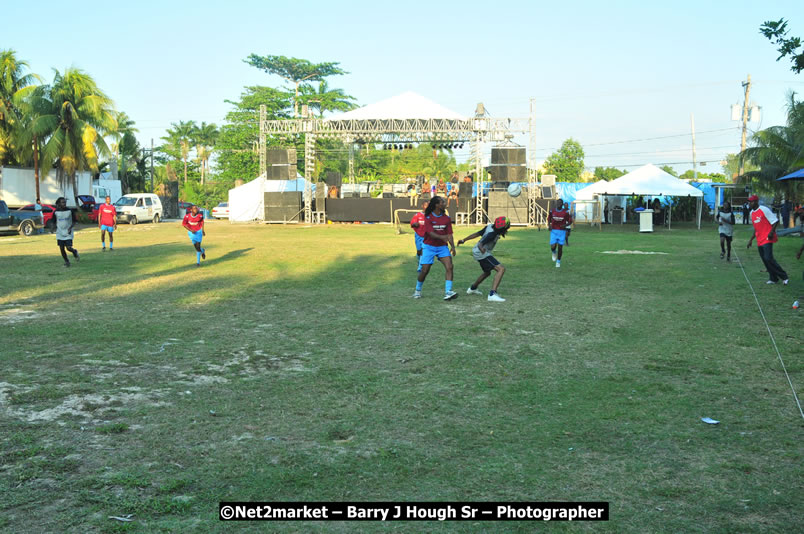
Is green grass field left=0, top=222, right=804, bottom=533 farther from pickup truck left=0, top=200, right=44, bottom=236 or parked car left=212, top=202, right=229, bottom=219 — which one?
parked car left=212, top=202, right=229, bottom=219

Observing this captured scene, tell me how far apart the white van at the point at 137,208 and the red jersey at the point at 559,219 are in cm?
3024

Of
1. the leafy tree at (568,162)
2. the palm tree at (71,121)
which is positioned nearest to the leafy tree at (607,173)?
the leafy tree at (568,162)

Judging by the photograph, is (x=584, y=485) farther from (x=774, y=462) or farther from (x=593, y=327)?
(x=593, y=327)

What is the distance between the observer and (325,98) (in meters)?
60.5

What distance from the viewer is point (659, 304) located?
11.1 meters

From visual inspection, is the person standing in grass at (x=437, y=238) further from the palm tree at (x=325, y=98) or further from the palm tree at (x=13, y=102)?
the palm tree at (x=325, y=98)

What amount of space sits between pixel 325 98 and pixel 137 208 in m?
24.8

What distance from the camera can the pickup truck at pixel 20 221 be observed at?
28.2 meters

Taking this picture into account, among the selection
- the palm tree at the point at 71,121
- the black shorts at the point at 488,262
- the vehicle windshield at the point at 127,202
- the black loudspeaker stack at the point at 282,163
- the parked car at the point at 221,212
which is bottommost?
the black shorts at the point at 488,262

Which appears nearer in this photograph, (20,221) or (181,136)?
(20,221)

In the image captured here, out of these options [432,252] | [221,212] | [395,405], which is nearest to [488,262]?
[432,252]

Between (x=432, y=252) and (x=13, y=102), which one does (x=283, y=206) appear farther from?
(x=432, y=252)

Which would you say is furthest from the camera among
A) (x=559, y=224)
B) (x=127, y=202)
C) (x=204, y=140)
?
(x=204, y=140)

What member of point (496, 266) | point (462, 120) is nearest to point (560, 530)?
point (496, 266)
